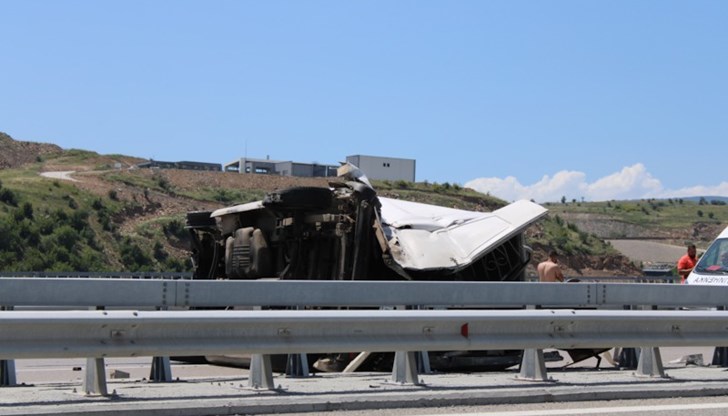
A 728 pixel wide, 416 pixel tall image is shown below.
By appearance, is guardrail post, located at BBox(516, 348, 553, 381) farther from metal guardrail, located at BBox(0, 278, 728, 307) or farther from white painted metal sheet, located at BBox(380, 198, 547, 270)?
white painted metal sheet, located at BBox(380, 198, 547, 270)

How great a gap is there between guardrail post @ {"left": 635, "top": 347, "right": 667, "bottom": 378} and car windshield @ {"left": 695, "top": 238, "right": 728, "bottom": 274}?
5.99m

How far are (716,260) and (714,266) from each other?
0.15m

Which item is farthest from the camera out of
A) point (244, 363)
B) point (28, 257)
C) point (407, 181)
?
point (407, 181)

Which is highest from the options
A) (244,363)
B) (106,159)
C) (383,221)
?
(106,159)

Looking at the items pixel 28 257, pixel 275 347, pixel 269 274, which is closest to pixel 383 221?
pixel 269 274

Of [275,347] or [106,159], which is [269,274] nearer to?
[275,347]

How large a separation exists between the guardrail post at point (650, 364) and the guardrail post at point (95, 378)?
4970 millimetres

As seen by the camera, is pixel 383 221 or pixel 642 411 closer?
pixel 642 411

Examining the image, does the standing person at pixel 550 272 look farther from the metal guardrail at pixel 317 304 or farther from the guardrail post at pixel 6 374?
the guardrail post at pixel 6 374

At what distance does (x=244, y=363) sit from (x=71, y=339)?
4.41m

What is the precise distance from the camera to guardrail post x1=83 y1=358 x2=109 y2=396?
8.16 meters

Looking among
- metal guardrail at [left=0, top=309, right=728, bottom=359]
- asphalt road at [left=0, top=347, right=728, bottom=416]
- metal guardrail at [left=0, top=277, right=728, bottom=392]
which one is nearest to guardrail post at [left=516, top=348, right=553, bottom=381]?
metal guardrail at [left=0, top=277, right=728, bottom=392]

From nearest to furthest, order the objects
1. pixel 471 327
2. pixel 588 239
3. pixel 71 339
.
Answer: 1. pixel 71 339
2. pixel 471 327
3. pixel 588 239

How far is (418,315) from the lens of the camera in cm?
898
